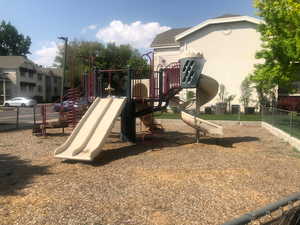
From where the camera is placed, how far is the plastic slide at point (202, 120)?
340 inches

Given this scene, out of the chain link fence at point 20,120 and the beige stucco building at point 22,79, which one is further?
the beige stucco building at point 22,79

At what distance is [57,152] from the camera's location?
6.68 m

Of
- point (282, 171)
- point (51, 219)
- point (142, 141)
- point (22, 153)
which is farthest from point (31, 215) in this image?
point (142, 141)

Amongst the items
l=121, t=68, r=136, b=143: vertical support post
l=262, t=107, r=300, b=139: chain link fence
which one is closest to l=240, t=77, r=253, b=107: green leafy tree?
l=262, t=107, r=300, b=139: chain link fence

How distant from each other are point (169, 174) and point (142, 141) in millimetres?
4257

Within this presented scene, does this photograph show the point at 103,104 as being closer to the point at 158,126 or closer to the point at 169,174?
the point at 169,174

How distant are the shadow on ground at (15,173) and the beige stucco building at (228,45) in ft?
60.5

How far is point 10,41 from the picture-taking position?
82062mm

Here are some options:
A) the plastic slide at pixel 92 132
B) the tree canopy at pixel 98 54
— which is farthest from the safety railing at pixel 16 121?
the tree canopy at pixel 98 54

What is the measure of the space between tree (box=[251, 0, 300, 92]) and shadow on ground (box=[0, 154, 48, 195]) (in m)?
9.21

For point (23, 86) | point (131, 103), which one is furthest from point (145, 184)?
point (23, 86)

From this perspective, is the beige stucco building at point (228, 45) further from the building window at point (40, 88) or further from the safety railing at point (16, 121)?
the building window at point (40, 88)

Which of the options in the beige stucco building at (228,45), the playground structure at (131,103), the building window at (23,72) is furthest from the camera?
the building window at (23,72)

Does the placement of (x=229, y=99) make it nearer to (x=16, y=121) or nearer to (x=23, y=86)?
(x=16, y=121)
